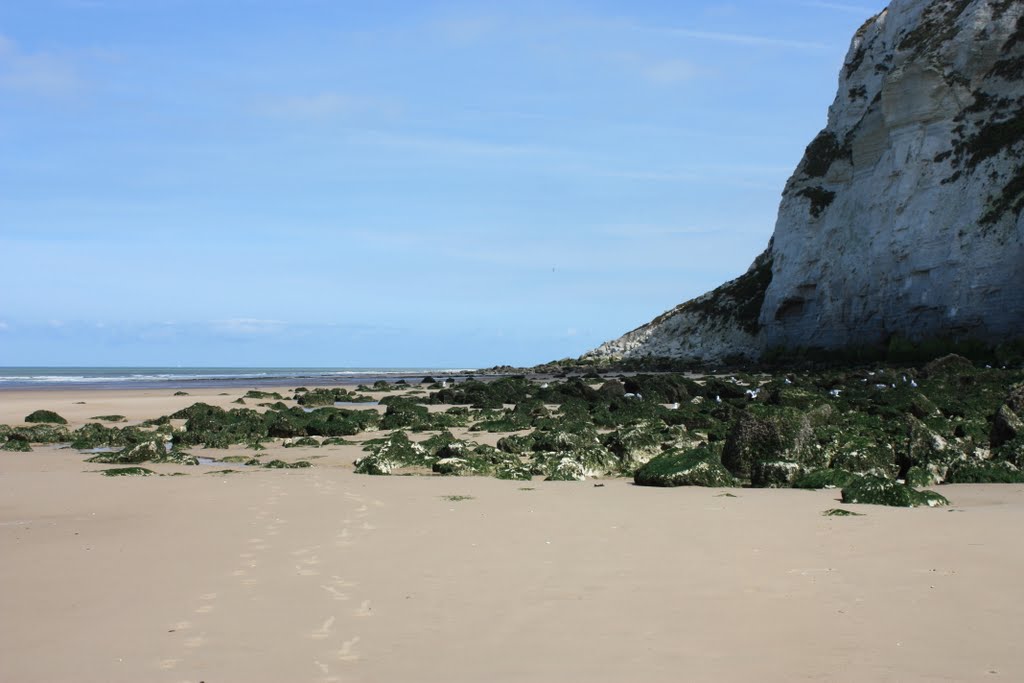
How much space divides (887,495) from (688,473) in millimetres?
2275

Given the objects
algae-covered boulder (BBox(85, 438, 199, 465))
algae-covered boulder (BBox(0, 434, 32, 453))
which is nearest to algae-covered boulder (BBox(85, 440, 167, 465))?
algae-covered boulder (BBox(85, 438, 199, 465))

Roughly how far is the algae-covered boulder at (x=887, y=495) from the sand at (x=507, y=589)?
0.81 ft

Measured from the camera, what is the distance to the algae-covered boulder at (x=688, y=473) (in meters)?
10.2

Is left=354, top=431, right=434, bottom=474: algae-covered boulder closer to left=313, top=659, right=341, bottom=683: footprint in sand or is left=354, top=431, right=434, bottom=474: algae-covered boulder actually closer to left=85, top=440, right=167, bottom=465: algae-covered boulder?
left=85, top=440, right=167, bottom=465: algae-covered boulder

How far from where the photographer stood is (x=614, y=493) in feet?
32.2

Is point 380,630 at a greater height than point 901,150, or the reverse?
point 901,150

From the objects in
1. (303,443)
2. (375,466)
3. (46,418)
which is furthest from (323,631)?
(46,418)

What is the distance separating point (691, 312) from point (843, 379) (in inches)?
1606

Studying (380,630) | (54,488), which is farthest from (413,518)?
(54,488)

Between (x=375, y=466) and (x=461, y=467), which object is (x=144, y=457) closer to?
(x=375, y=466)

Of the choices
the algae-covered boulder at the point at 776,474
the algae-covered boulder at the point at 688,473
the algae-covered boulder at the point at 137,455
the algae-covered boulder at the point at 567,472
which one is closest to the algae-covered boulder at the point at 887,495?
the algae-covered boulder at the point at 776,474

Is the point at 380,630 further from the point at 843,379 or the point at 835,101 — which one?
the point at 835,101

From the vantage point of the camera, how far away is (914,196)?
41.7m

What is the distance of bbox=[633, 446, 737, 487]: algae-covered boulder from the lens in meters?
10.2
